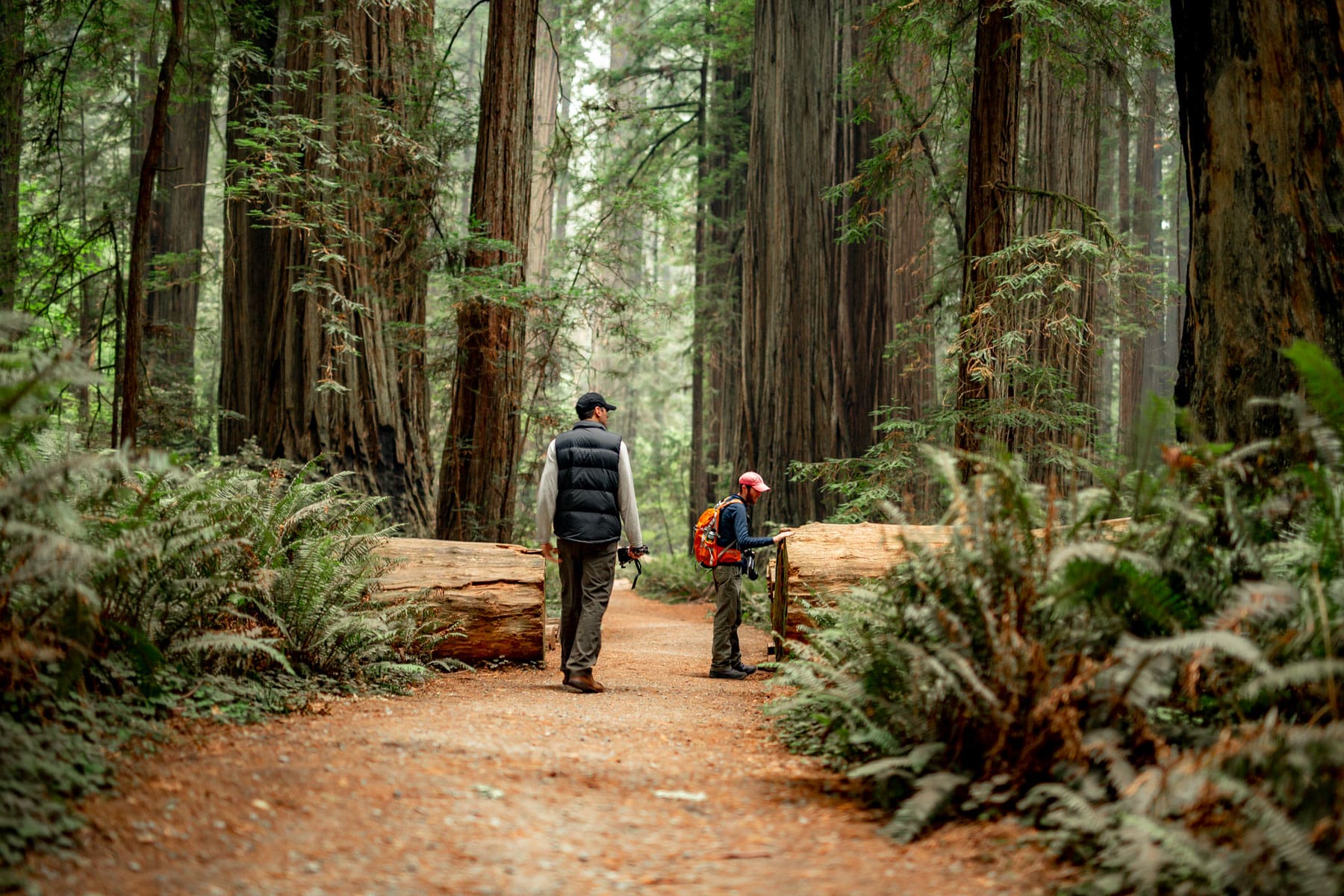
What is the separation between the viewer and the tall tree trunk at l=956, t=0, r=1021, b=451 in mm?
8711

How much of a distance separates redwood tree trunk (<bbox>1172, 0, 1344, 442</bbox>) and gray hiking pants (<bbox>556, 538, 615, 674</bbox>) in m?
4.24

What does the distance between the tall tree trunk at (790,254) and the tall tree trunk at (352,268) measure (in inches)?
233

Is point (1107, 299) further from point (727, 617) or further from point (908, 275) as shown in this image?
point (727, 617)

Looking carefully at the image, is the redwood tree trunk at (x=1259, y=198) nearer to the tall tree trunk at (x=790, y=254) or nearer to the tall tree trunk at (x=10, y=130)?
the tall tree trunk at (x=790, y=254)

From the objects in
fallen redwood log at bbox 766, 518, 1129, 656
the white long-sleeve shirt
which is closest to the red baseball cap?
fallen redwood log at bbox 766, 518, 1129, 656

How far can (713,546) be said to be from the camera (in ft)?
27.6

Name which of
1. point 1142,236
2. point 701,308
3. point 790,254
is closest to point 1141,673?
point 790,254

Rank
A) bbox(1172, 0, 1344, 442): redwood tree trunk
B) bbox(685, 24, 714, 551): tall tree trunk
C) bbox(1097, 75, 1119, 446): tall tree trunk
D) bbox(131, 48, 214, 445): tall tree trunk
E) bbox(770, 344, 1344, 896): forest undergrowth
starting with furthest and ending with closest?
bbox(685, 24, 714, 551): tall tree trunk → bbox(1097, 75, 1119, 446): tall tree trunk → bbox(131, 48, 214, 445): tall tree trunk → bbox(1172, 0, 1344, 442): redwood tree trunk → bbox(770, 344, 1344, 896): forest undergrowth

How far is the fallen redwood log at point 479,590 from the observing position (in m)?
7.44

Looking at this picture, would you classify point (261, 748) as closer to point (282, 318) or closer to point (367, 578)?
point (367, 578)

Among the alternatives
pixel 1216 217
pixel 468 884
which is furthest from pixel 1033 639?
pixel 1216 217

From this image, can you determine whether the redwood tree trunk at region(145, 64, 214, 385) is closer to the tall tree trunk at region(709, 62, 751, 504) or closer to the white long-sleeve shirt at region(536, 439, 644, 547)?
the white long-sleeve shirt at region(536, 439, 644, 547)

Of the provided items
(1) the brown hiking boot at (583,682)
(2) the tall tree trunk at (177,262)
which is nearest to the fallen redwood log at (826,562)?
(1) the brown hiking boot at (583,682)

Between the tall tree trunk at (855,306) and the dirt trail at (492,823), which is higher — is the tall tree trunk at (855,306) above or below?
above
